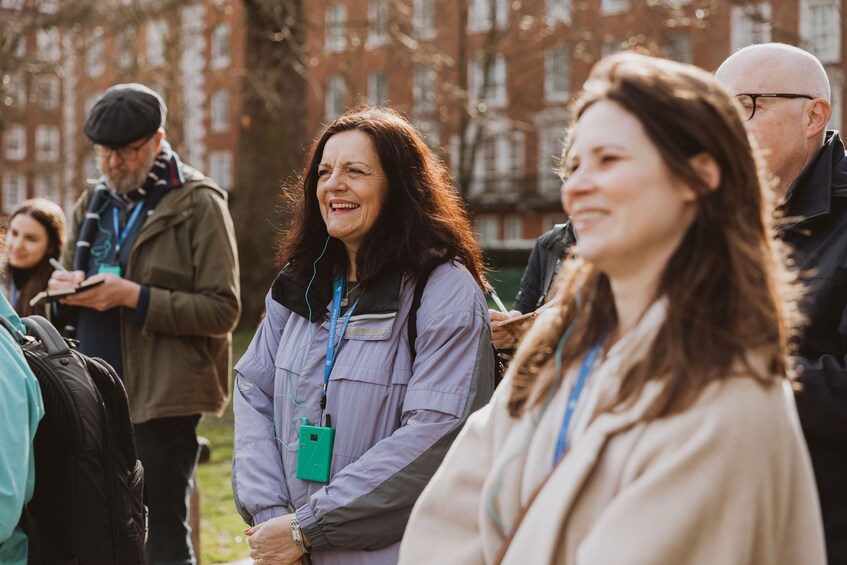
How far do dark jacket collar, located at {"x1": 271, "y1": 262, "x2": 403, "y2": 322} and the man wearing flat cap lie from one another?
1.35 metres

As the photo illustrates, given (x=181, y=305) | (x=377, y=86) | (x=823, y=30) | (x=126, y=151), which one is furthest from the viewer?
(x=377, y=86)

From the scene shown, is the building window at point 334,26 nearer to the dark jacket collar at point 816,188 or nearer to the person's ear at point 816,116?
the person's ear at point 816,116

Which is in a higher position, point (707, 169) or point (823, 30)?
point (823, 30)

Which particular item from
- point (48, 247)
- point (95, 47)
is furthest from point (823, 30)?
point (48, 247)

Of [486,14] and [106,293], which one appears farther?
[486,14]

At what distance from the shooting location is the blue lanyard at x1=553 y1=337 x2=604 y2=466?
176 centimetres

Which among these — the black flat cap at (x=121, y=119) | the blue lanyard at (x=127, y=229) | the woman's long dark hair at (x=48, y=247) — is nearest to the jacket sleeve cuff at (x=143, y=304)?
the blue lanyard at (x=127, y=229)

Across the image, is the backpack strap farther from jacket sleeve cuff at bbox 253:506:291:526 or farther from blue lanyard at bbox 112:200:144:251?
blue lanyard at bbox 112:200:144:251

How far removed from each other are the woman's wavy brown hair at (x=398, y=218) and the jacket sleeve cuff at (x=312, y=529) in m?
0.70

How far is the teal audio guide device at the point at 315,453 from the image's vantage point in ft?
9.91

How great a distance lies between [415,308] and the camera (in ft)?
10.2

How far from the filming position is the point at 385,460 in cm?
291

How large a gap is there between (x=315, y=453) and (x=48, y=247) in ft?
9.40

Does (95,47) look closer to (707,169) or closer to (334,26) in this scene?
(334,26)
